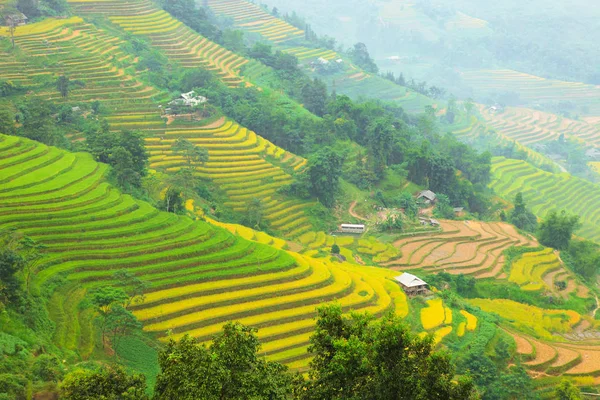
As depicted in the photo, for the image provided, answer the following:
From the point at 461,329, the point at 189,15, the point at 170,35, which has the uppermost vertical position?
the point at 189,15

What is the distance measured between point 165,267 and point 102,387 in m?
10.3

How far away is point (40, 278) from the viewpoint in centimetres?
1784

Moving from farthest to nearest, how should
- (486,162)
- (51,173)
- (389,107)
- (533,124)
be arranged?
1. (533,124)
2. (389,107)
3. (486,162)
4. (51,173)

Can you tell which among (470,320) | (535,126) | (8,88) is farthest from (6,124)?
(535,126)

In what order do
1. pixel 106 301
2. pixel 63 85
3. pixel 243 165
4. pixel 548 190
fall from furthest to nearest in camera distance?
1. pixel 548 190
2. pixel 243 165
3. pixel 63 85
4. pixel 106 301

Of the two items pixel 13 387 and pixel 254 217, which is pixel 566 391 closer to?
pixel 13 387

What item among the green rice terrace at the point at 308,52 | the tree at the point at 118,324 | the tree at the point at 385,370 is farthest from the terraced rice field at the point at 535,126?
the tree at the point at 385,370

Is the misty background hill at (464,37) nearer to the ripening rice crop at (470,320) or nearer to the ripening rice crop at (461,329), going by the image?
the ripening rice crop at (470,320)

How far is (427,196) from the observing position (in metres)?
38.5

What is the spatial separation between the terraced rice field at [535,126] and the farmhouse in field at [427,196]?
1745 inches

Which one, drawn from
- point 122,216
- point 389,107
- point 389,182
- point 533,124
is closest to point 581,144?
point 533,124

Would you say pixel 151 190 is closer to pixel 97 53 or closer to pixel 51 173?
pixel 51 173

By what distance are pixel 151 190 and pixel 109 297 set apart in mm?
13380

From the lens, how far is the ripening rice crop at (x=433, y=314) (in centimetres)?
2158
